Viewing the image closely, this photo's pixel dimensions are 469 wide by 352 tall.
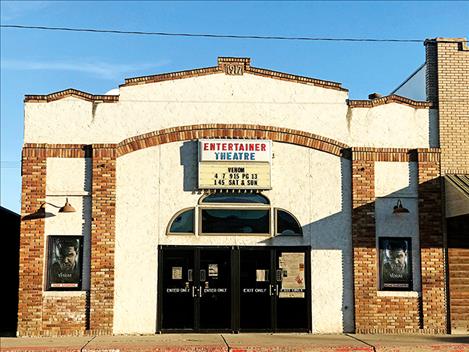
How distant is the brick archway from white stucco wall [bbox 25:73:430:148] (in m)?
0.16

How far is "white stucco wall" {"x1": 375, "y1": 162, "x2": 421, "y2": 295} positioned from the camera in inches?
645

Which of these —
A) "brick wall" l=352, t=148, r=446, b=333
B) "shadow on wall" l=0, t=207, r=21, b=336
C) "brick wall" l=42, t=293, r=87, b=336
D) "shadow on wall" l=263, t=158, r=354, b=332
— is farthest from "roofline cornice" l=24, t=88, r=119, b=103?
"brick wall" l=352, t=148, r=446, b=333

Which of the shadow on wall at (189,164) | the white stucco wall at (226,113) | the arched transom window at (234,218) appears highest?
the white stucco wall at (226,113)

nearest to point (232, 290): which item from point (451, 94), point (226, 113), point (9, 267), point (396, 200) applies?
point (226, 113)

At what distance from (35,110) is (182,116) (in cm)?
362

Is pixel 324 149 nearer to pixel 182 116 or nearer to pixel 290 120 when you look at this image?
pixel 290 120

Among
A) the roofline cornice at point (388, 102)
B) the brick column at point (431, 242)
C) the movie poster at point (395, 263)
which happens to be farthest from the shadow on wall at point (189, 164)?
the brick column at point (431, 242)

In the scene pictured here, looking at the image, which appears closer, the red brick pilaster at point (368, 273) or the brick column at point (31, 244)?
the brick column at point (31, 244)

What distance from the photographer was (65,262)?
15789mm

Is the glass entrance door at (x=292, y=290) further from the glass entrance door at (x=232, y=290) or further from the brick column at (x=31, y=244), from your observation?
the brick column at (x=31, y=244)

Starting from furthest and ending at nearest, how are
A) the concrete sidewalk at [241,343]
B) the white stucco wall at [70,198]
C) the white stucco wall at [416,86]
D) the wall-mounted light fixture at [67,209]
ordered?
the white stucco wall at [416,86] < the white stucco wall at [70,198] < the wall-mounted light fixture at [67,209] < the concrete sidewalk at [241,343]

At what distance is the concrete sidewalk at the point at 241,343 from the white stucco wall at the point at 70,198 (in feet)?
6.63

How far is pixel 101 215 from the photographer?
1578 centimetres

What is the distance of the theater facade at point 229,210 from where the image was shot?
15.8 m
